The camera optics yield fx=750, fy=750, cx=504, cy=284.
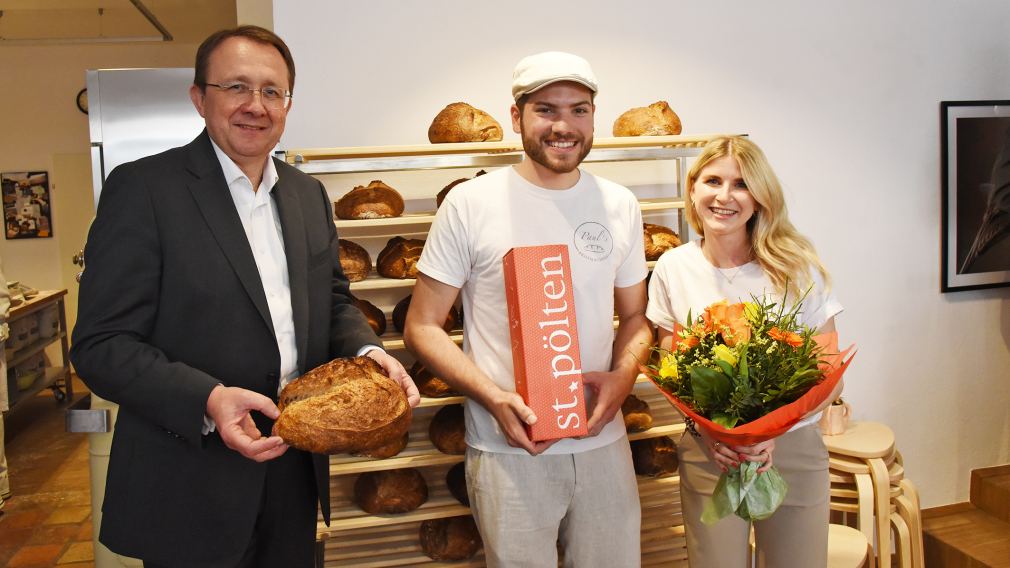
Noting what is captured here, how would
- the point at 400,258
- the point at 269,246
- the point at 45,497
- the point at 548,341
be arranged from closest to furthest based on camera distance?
the point at 269,246, the point at 548,341, the point at 400,258, the point at 45,497

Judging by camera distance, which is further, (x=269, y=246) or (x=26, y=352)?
(x=26, y=352)

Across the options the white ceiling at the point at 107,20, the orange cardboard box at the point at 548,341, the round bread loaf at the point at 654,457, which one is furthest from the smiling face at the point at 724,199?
the white ceiling at the point at 107,20

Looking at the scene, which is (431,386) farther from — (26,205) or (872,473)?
(26,205)

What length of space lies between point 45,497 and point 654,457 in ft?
11.6

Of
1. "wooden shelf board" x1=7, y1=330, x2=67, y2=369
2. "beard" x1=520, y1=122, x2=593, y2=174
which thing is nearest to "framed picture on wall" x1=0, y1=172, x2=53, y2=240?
"wooden shelf board" x1=7, y1=330, x2=67, y2=369

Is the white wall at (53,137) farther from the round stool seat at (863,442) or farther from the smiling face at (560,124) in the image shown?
the round stool seat at (863,442)

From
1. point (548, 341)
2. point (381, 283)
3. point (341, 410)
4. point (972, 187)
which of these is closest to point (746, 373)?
point (548, 341)

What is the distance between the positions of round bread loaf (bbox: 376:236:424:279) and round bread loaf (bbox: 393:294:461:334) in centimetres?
14

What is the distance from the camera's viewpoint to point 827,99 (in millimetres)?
3223

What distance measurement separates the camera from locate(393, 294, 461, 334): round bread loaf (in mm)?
2551

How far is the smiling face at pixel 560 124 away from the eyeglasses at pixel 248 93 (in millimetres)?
632

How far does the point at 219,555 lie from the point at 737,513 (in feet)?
3.98

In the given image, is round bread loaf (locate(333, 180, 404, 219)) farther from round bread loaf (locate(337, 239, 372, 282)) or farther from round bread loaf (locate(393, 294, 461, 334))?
round bread loaf (locate(393, 294, 461, 334))

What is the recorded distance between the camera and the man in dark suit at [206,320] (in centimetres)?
135
